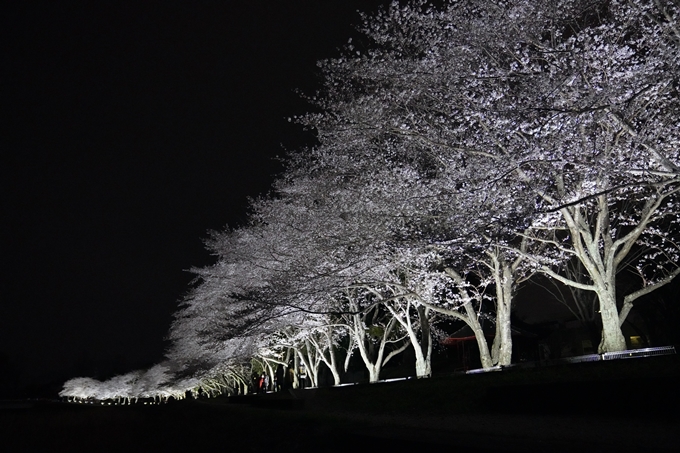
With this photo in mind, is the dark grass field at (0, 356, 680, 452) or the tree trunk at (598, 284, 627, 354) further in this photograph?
the tree trunk at (598, 284, 627, 354)

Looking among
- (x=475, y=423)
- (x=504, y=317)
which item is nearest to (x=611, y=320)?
(x=504, y=317)

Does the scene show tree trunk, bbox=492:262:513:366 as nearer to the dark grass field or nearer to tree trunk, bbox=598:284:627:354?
the dark grass field

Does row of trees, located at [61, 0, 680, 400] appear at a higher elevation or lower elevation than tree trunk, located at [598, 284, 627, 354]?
higher

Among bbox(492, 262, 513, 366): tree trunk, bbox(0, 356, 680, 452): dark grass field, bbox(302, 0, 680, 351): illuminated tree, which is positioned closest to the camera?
bbox(0, 356, 680, 452): dark grass field

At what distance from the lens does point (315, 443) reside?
7.91m

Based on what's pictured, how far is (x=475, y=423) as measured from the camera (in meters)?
9.72

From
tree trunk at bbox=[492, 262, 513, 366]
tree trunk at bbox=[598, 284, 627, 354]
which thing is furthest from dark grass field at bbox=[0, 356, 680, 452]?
tree trunk at bbox=[492, 262, 513, 366]

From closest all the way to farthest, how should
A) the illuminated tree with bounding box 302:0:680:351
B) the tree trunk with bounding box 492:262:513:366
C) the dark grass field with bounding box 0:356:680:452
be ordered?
the dark grass field with bounding box 0:356:680:452, the illuminated tree with bounding box 302:0:680:351, the tree trunk with bounding box 492:262:513:366

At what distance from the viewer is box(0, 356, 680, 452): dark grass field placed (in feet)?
21.6

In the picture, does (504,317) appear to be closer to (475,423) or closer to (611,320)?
(611,320)

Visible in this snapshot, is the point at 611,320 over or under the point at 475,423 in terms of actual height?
over

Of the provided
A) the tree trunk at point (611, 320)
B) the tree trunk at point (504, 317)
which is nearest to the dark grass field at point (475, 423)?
the tree trunk at point (611, 320)

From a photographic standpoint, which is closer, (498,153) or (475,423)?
(475,423)

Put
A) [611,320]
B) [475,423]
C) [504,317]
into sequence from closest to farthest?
[475,423], [611,320], [504,317]
